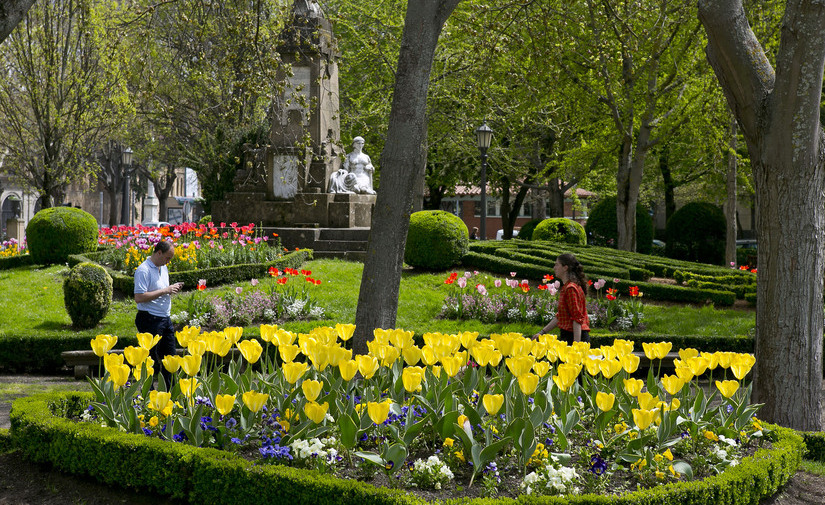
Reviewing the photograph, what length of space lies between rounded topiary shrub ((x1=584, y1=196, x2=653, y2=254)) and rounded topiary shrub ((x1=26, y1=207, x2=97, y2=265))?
15.7 m

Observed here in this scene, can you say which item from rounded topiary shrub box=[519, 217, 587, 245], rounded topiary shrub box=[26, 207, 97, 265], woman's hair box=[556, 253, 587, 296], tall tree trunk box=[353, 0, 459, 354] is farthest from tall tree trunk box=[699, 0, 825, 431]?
rounded topiary shrub box=[519, 217, 587, 245]

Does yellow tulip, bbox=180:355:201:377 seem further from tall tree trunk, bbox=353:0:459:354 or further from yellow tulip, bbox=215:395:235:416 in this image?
tall tree trunk, bbox=353:0:459:354

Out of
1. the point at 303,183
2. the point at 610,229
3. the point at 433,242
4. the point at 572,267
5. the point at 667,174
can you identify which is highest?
the point at 667,174

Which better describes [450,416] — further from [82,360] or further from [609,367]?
[82,360]

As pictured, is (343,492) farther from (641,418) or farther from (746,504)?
(746,504)

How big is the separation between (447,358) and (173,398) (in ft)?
5.64

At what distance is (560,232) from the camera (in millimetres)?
22109

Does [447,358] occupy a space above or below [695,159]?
below

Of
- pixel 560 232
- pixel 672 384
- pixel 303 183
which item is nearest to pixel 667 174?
pixel 560 232

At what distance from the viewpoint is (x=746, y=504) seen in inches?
161

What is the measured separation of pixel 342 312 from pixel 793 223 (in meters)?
7.78

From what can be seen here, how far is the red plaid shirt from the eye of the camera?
6871 mm

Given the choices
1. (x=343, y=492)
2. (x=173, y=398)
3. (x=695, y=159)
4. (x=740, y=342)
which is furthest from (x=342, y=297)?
(x=695, y=159)

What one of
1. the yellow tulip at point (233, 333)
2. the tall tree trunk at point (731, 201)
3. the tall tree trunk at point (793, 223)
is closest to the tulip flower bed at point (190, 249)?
the yellow tulip at point (233, 333)
